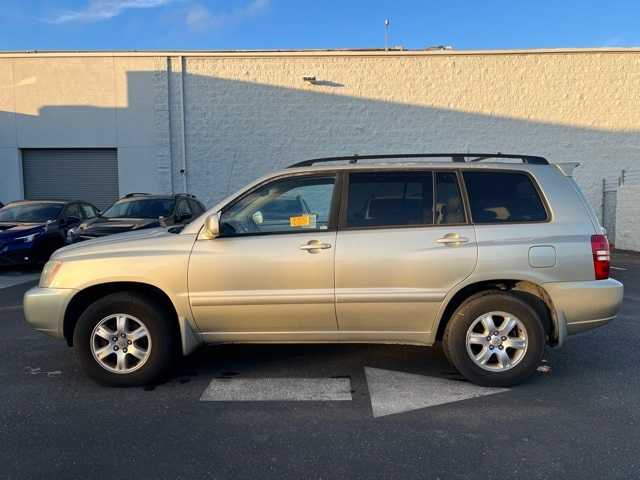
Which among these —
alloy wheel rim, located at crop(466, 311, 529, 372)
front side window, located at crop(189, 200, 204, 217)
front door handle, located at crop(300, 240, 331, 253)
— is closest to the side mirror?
front door handle, located at crop(300, 240, 331, 253)

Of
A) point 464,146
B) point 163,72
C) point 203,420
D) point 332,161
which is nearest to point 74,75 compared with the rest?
point 163,72

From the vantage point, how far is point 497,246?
13.0 feet

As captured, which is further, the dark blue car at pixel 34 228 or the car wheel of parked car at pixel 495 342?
the dark blue car at pixel 34 228

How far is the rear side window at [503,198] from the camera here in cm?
409

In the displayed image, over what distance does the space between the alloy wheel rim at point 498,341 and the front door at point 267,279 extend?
1.18m

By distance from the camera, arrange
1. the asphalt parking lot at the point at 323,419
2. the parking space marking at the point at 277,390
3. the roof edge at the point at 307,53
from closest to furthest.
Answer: the asphalt parking lot at the point at 323,419 → the parking space marking at the point at 277,390 → the roof edge at the point at 307,53

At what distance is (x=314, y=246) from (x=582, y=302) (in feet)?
7.31

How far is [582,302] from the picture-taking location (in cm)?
399

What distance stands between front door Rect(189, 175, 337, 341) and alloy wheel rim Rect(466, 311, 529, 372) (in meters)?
1.18

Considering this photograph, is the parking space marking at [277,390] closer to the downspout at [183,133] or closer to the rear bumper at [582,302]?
the rear bumper at [582,302]

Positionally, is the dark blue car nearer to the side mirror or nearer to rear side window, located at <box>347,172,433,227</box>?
the side mirror

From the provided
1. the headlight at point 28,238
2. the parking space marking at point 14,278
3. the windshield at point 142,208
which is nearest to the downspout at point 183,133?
the windshield at point 142,208

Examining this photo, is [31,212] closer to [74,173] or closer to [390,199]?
[74,173]

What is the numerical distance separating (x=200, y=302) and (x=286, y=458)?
5.00ft
